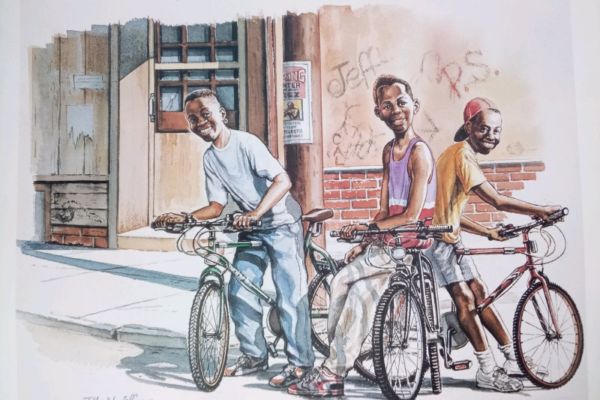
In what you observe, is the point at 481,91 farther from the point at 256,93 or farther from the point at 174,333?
the point at 174,333

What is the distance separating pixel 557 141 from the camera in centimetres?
242

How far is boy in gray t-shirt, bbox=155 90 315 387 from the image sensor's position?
2.26 m

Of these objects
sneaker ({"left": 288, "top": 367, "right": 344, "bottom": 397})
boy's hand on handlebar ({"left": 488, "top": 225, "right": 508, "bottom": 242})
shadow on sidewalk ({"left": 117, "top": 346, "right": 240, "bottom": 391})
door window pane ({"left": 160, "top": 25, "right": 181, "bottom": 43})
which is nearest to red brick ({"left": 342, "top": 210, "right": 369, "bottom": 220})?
boy's hand on handlebar ({"left": 488, "top": 225, "right": 508, "bottom": 242})

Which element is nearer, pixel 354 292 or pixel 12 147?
pixel 354 292

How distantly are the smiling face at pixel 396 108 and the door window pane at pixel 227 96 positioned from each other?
0.72 metres

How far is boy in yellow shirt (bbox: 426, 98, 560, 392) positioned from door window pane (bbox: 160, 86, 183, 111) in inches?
53.6

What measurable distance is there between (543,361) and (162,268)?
6.39 feet

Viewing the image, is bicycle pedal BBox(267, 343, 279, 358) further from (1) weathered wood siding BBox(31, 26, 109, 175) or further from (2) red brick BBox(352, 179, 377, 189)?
(1) weathered wood siding BBox(31, 26, 109, 175)

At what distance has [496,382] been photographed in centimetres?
227

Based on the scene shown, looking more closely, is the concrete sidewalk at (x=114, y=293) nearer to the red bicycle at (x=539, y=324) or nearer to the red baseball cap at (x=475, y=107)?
the red bicycle at (x=539, y=324)

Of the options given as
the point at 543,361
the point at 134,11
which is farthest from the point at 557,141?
the point at 134,11

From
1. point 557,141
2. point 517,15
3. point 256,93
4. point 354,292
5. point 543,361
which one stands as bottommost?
point 543,361

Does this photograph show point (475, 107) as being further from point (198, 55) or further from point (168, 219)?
point (168, 219)

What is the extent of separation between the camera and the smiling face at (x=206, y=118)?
2.37 metres
